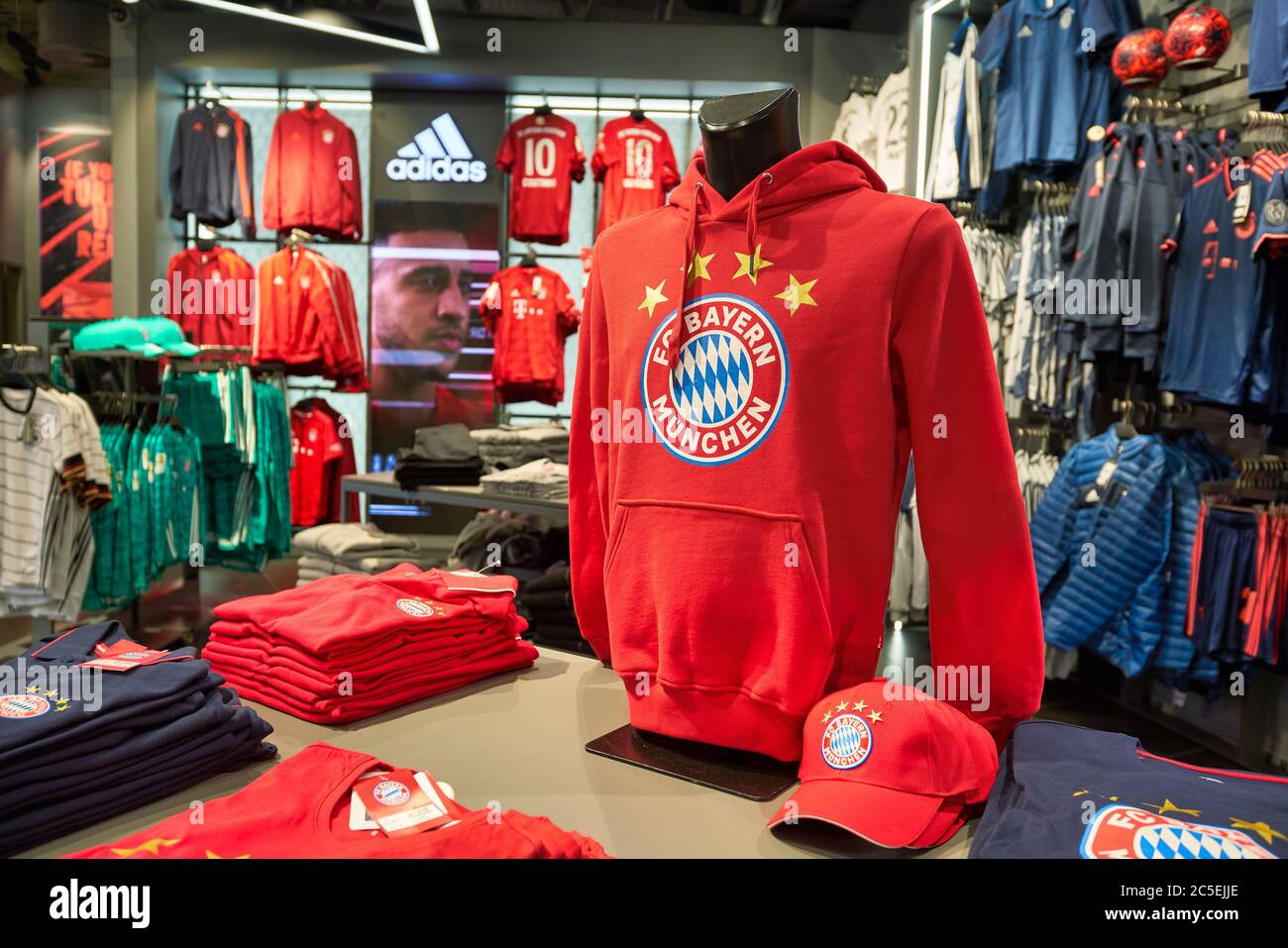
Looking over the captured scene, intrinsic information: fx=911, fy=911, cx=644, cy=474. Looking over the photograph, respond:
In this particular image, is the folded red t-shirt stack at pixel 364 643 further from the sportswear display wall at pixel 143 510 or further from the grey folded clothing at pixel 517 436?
the sportswear display wall at pixel 143 510

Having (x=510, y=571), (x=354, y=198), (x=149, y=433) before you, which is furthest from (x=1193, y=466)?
(x=354, y=198)

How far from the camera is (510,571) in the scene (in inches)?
133

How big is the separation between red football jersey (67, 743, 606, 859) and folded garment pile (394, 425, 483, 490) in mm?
2583

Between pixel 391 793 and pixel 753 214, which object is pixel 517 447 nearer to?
pixel 753 214

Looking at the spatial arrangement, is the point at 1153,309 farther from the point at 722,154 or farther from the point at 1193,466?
the point at 722,154

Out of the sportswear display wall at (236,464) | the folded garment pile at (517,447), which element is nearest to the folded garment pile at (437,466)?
the folded garment pile at (517,447)

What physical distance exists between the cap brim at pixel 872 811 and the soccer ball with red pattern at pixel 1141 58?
11.6 feet

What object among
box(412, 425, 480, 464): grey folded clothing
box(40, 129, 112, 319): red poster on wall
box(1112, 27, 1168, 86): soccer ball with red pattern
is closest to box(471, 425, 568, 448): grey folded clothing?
box(412, 425, 480, 464): grey folded clothing

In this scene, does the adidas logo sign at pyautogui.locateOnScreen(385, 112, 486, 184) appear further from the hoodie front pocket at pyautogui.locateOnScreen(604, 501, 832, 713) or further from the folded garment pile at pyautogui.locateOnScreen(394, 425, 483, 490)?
the hoodie front pocket at pyautogui.locateOnScreen(604, 501, 832, 713)

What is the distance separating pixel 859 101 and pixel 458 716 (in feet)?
17.6

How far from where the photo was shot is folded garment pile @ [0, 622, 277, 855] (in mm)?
938

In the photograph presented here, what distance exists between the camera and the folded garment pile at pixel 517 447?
396 centimetres

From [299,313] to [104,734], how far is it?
16.6ft

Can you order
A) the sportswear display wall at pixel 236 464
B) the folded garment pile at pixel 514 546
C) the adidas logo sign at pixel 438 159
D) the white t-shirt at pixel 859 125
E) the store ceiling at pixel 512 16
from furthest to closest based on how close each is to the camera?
the adidas logo sign at pixel 438 159, the store ceiling at pixel 512 16, the white t-shirt at pixel 859 125, the sportswear display wall at pixel 236 464, the folded garment pile at pixel 514 546
